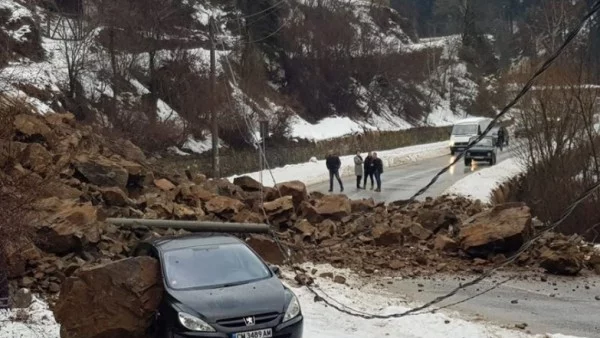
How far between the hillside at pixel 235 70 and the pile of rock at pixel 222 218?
2144mm

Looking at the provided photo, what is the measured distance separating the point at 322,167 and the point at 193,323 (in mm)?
35044

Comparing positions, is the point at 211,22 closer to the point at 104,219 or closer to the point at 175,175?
the point at 175,175

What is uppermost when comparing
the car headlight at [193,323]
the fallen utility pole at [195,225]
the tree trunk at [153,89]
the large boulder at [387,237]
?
the tree trunk at [153,89]

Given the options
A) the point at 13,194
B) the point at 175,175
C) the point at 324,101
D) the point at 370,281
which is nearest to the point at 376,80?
the point at 324,101

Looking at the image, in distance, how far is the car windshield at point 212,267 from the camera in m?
9.19

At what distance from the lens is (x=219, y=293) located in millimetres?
8734

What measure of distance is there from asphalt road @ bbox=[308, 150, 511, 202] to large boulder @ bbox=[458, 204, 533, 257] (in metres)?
12.7

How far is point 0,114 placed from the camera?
34.2 feet

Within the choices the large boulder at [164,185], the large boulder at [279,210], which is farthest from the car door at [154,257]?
the large boulder at [279,210]

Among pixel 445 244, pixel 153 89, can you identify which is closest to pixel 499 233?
pixel 445 244

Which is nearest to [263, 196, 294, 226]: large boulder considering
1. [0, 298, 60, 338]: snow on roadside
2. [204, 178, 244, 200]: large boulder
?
[204, 178, 244, 200]: large boulder

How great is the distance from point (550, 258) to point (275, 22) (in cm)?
4989

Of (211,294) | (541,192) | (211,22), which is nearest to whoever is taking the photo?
(211,294)

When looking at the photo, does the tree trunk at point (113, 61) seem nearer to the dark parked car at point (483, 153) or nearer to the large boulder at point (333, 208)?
the dark parked car at point (483, 153)
